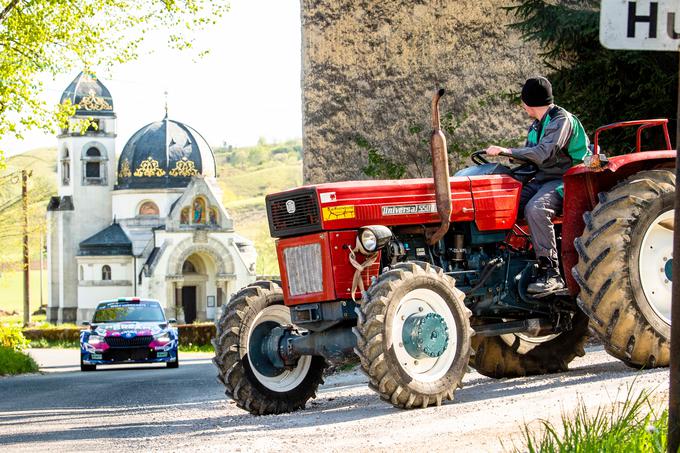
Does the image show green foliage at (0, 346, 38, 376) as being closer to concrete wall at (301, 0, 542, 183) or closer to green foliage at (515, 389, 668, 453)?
concrete wall at (301, 0, 542, 183)

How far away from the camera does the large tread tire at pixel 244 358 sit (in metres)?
10.0

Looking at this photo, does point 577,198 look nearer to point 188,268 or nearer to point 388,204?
point 388,204

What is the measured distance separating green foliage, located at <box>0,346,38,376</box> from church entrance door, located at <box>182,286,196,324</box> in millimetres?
63468

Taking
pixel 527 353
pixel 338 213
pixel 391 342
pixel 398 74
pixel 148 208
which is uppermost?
pixel 398 74

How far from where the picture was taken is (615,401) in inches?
292

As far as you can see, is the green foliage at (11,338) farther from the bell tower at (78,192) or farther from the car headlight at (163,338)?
the bell tower at (78,192)

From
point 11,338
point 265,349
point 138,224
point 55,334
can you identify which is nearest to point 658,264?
point 265,349

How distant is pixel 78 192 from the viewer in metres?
95.7

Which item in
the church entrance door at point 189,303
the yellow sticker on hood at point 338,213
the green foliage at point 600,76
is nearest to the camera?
the yellow sticker on hood at point 338,213

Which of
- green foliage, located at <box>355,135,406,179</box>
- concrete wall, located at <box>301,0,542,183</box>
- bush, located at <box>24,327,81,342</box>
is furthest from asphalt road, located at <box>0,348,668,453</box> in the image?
bush, located at <box>24,327,81,342</box>

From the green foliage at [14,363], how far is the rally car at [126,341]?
1032mm

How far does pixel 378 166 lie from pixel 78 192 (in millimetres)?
80338

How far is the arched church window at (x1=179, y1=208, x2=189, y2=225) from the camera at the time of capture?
9044cm

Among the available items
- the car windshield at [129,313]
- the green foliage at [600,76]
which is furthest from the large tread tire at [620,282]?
the car windshield at [129,313]
